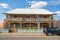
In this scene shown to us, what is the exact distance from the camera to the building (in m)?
59.0

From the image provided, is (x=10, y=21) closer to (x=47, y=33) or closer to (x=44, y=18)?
(x=44, y=18)

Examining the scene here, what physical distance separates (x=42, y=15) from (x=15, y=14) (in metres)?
7.90

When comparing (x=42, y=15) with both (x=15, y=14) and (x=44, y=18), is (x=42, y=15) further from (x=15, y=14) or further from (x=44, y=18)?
(x=15, y=14)

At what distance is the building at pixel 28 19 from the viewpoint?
194ft

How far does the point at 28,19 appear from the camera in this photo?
196 ft

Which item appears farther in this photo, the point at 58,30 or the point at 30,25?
the point at 30,25

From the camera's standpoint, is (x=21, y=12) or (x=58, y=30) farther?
(x=21, y=12)

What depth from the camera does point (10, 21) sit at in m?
59.1

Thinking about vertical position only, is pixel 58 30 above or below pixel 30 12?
below

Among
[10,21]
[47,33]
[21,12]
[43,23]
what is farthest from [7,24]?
[47,33]

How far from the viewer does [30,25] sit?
59.5 meters

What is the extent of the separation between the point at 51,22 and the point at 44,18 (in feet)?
7.78

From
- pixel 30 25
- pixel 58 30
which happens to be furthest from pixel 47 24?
pixel 58 30

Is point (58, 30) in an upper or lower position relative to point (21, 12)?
→ lower
